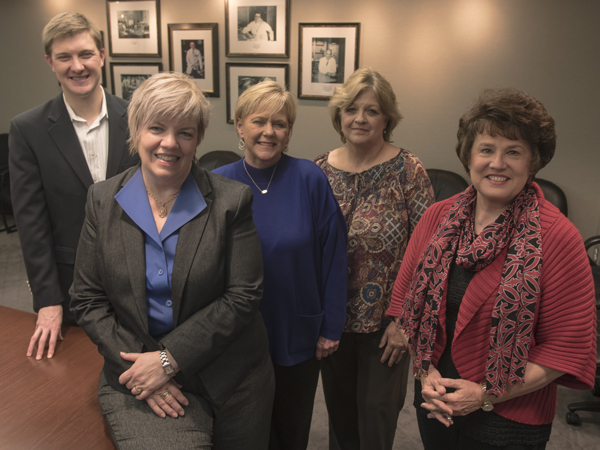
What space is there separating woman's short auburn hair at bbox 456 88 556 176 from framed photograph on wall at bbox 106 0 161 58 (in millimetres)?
4293

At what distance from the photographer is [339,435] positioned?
2.24 m

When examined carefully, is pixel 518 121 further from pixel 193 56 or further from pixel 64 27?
pixel 193 56

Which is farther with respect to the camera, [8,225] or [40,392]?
[8,225]

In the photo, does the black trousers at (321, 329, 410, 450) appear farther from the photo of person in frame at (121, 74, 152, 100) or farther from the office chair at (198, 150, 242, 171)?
the photo of person in frame at (121, 74, 152, 100)

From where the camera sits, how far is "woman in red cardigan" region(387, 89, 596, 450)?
4.24ft

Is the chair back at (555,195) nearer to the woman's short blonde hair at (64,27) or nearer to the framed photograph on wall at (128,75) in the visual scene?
the woman's short blonde hair at (64,27)

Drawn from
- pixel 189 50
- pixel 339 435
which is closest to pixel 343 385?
pixel 339 435

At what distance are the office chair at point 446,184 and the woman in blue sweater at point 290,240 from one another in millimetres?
2285

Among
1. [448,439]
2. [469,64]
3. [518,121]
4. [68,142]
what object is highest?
[469,64]

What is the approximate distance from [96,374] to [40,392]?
0.59 ft

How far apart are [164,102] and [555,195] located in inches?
137

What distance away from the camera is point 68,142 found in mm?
1876

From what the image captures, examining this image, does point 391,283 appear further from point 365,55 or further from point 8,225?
point 8,225

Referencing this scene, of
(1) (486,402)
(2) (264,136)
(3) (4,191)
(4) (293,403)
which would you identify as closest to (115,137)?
(2) (264,136)
